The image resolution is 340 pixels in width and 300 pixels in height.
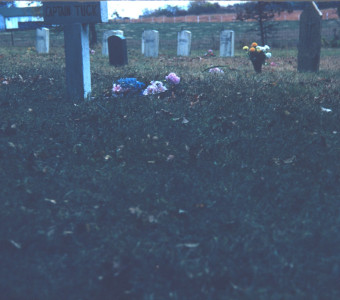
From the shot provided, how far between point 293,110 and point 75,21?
375cm

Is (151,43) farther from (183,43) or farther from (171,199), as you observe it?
(171,199)

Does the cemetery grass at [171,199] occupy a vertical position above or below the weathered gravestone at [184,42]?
below

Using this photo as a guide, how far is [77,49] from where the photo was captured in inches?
289

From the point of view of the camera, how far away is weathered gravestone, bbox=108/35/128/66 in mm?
13184

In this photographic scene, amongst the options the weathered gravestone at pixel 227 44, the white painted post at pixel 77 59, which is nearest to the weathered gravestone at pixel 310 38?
the white painted post at pixel 77 59

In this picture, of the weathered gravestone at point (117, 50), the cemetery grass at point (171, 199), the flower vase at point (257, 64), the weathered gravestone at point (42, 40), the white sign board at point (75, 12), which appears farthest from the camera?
the weathered gravestone at point (42, 40)

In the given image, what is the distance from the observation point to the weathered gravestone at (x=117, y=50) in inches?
519

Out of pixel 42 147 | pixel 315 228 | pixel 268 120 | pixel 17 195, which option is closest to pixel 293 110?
pixel 268 120

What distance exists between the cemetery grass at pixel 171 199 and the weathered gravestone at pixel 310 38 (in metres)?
5.37

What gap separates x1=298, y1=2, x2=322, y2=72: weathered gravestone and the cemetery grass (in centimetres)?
537

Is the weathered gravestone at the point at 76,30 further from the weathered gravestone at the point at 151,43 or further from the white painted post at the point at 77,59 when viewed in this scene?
the weathered gravestone at the point at 151,43

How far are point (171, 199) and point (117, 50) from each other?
995cm

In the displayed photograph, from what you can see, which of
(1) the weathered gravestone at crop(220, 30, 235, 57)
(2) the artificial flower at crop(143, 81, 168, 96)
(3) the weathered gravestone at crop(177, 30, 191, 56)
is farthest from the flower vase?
(3) the weathered gravestone at crop(177, 30, 191, 56)

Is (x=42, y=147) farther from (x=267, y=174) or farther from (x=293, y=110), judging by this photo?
(x=293, y=110)
